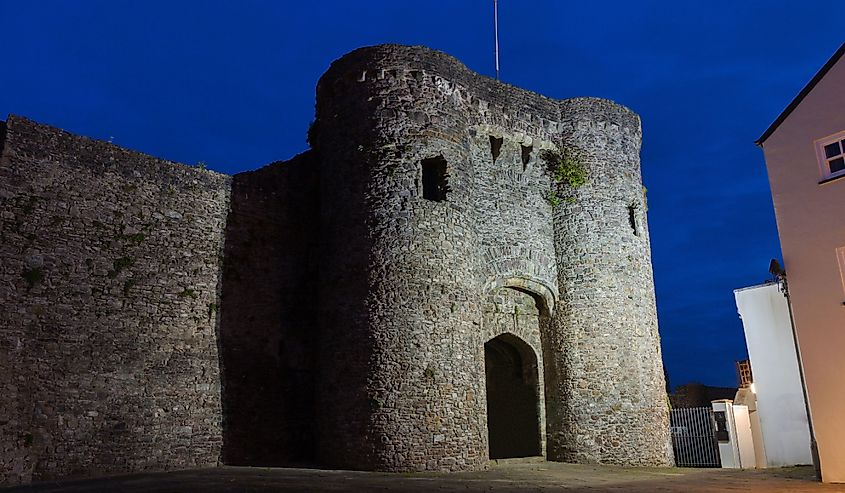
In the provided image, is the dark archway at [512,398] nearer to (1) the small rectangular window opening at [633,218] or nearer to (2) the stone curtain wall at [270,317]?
(1) the small rectangular window opening at [633,218]

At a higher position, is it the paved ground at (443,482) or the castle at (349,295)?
the castle at (349,295)

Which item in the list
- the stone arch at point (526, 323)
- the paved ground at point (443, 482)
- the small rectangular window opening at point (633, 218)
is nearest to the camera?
the paved ground at point (443, 482)

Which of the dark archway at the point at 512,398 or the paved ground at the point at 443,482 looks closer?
the paved ground at the point at 443,482

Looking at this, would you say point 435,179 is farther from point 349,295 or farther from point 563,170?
point 563,170

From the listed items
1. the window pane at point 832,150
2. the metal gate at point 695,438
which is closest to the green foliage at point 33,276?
the window pane at point 832,150

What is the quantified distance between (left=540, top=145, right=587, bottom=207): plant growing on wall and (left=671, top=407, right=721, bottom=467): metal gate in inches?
352

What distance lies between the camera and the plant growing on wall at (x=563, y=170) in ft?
56.7

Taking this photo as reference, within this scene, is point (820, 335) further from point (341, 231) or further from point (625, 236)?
point (341, 231)

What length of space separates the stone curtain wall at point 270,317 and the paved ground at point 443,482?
1.48 metres

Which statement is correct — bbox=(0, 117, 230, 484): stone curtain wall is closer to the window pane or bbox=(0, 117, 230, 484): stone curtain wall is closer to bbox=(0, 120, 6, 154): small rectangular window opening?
bbox=(0, 120, 6, 154): small rectangular window opening

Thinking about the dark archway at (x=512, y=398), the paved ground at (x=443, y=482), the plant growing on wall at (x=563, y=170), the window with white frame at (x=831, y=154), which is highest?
the plant growing on wall at (x=563, y=170)

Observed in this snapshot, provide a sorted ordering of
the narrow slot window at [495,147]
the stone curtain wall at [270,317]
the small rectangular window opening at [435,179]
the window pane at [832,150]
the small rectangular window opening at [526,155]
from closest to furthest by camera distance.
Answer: the window pane at [832,150] < the stone curtain wall at [270,317] < the small rectangular window opening at [435,179] < the narrow slot window at [495,147] < the small rectangular window opening at [526,155]

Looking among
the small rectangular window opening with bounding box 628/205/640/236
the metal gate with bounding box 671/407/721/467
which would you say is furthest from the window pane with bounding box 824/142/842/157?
the metal gate with bounding box 671/407/721/467

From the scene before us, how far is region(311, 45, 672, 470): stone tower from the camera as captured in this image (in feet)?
43.0
